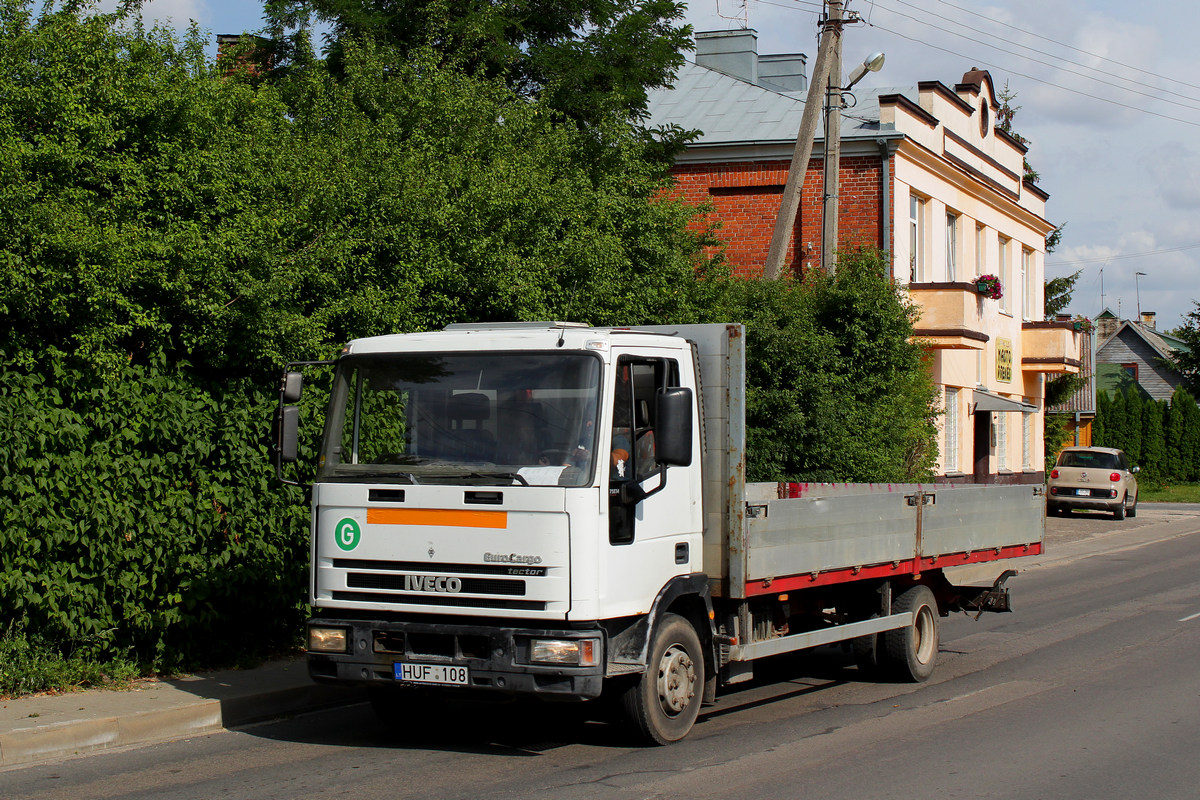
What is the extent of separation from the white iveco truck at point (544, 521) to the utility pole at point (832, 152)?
1123 centimetres

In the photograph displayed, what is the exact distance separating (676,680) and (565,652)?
3.39 ft

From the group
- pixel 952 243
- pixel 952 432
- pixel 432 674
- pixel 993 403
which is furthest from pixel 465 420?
pixel 952 243

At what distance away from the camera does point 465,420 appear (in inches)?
290

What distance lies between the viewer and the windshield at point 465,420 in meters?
7.11

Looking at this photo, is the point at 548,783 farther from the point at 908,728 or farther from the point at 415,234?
the point at 415,234

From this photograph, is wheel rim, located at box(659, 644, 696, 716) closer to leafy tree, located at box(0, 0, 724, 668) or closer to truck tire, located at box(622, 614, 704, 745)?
truck tire, located at box(622, 614, 704, 745)

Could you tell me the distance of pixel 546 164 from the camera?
48.4ft

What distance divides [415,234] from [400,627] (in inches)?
193

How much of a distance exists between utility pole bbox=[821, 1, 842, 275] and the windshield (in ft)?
40.0

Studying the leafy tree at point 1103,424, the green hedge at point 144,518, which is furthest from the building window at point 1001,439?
the green hedge at point 144,518

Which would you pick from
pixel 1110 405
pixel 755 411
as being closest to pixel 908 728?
pixel 755 411

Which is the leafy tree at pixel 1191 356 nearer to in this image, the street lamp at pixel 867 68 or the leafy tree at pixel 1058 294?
the leafy tree at pixel 1058 294

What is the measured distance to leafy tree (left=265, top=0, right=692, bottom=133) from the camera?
57.4ft

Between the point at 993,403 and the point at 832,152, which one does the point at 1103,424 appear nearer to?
the point at 993,403
